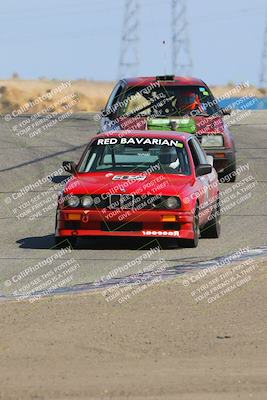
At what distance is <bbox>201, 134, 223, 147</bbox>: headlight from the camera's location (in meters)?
20.3

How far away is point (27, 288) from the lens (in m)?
11.0

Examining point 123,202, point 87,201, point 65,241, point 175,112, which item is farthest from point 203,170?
point 175,112

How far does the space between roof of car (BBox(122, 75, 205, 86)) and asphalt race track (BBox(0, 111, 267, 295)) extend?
6.16 feet

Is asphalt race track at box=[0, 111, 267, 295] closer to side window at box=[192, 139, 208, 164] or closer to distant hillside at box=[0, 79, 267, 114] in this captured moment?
side window at box=[192, 139, 208, 164]

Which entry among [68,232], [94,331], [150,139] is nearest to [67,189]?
Answer: [68,232]

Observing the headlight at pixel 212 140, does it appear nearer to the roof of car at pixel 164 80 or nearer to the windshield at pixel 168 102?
the windshield at pixel 168 102

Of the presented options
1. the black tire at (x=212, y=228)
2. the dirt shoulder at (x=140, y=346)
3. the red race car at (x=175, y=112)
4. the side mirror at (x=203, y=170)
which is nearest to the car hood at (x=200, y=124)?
the red race car at (x=175, y=112)

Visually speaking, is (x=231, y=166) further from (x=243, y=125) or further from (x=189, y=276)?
(x=243, y=125)

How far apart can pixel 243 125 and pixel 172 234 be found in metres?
19.9

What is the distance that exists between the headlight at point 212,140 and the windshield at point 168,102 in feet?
1.86

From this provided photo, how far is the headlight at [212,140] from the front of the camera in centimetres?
2034

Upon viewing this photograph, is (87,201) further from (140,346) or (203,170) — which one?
(140,346)

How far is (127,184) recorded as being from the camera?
13.7 meters

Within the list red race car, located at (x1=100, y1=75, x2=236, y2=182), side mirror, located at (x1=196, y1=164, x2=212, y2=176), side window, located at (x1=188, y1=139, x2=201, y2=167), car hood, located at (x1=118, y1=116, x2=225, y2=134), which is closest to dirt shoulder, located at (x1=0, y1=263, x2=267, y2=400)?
side mirror, located at (x1=196, y1=164, x2=212, y2=176)
